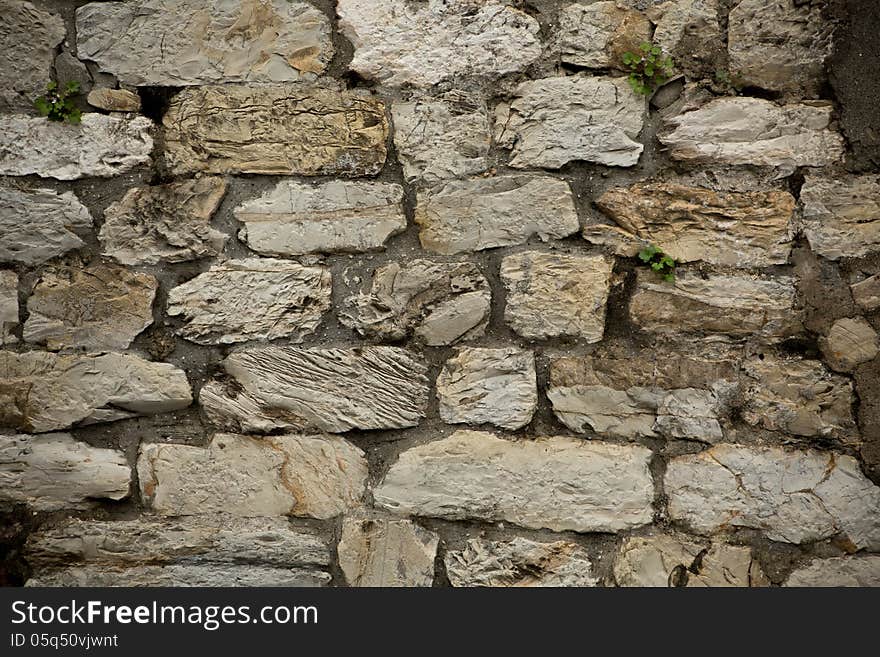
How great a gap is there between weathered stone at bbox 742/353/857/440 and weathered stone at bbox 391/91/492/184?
34.7 inches

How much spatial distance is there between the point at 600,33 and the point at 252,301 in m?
1.13

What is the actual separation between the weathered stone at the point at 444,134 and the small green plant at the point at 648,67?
0.38 meters

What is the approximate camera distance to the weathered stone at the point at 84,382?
194 centimetres

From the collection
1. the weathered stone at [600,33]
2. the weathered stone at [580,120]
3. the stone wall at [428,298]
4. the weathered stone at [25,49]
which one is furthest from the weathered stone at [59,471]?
the weathered stone at [600,33]

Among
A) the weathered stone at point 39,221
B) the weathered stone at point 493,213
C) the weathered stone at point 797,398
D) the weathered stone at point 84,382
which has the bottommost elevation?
the weathered stone at point 84,382

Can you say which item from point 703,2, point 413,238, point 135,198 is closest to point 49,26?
point 135,198

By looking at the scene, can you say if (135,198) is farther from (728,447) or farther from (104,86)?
(728,447)

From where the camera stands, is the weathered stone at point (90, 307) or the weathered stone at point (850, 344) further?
the weathered stone at point (90, 307)

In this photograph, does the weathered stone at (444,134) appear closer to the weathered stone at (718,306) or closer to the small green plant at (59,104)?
the weathered stone at (718,306)

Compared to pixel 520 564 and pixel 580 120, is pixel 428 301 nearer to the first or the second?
pixel 580 120

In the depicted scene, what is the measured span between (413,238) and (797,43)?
1.07m

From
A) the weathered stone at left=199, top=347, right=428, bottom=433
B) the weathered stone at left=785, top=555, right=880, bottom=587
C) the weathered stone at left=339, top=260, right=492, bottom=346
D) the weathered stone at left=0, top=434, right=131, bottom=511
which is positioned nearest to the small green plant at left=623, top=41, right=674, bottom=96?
the weathered stone at left=339, top=260, right=492, bottom=346

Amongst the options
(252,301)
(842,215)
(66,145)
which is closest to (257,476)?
(252,301)

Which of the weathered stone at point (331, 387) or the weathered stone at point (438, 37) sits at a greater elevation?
the weathered stone at point (438, 37)
